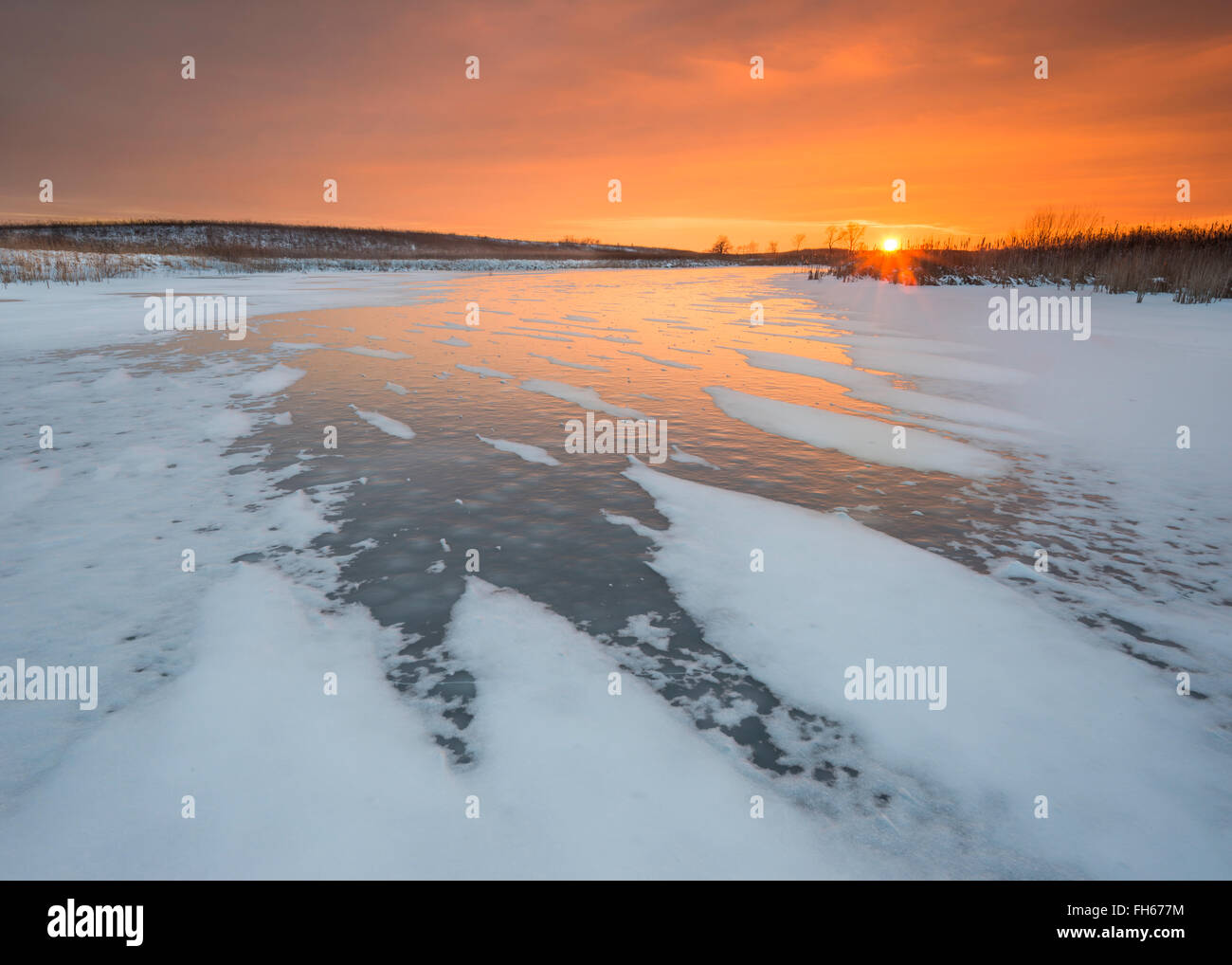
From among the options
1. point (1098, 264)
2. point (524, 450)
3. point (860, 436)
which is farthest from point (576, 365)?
point (1098, 264)

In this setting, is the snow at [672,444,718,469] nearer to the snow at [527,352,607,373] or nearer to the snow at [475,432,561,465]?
the snow at [475,432,561,465]

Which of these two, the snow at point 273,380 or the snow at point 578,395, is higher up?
the snow at point 273,380

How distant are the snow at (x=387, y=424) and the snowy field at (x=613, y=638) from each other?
6 centimetres

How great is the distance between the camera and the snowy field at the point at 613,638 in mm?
1976

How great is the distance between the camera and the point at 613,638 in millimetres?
2955

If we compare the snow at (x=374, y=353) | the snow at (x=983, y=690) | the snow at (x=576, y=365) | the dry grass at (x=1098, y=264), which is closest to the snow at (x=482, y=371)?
the snow at (x=576, y=365)

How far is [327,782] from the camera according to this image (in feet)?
7.00

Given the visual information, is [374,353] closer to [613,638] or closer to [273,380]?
[273,380]

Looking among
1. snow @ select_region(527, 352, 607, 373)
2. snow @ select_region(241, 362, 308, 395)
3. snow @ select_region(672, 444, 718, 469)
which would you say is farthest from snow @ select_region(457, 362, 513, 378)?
snow @ select_region(672, 444, 718, 469)

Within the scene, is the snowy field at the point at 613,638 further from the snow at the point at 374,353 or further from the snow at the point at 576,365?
the snow at the point at 374,353

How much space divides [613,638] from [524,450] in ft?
9.37

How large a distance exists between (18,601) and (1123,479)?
271 inches

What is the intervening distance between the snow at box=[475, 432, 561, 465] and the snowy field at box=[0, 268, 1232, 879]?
5 centimetres
